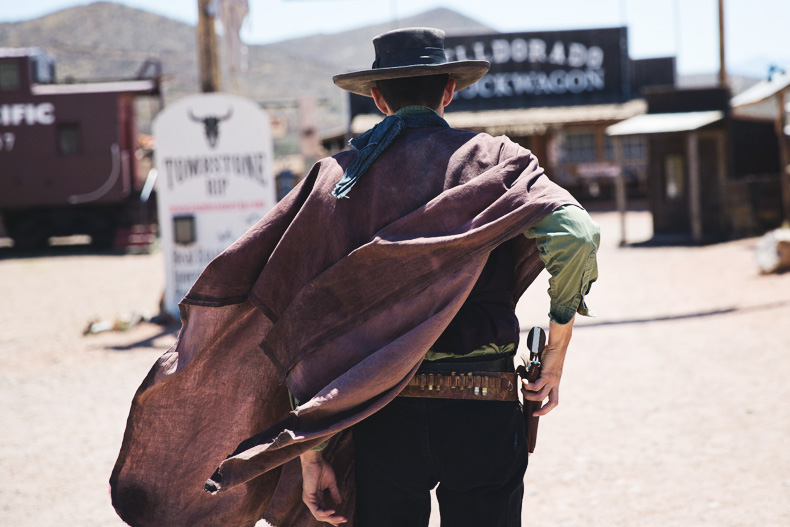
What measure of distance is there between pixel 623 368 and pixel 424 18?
153545mm

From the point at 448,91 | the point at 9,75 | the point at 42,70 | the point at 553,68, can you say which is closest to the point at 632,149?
the point at 553,68

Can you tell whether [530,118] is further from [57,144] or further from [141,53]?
[141,53]

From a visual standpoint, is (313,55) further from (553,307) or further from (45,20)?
(553,307)

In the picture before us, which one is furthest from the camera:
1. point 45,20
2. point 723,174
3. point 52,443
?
point 45,20

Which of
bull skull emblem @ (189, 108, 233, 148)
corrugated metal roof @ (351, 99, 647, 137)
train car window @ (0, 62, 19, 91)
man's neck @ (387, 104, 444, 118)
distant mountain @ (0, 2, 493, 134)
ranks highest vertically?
distant mountain @ (0, 2, 493, 134)

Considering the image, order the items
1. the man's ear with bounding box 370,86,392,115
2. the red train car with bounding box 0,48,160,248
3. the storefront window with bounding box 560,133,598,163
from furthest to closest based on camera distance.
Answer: the storefront window with bounding box 560,133,598,163 < the red train car with bounding box 0,48,160,248 < the man's ear with bounding box 370,86,392,115

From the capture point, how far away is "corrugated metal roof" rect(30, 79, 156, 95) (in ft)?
Result: 66.0

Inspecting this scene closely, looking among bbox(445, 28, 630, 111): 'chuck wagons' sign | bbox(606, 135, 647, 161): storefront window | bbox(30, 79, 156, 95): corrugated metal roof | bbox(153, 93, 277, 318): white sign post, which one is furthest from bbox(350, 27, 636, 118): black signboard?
bbox(153, 93, 277, 318): white sign post

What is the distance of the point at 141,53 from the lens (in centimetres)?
8375

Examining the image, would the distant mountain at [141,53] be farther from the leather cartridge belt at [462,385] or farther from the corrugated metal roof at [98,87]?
the leather cartridge belt at [462,385]

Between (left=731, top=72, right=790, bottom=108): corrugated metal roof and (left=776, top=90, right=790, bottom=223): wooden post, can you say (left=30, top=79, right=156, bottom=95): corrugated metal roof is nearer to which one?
(left=731, top=72, right=790, bottom=108): corrugated metal roof

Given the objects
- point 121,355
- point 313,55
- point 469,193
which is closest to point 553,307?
point 469,193

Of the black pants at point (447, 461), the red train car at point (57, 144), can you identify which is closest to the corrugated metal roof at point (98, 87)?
the red train car at point (57, 144)

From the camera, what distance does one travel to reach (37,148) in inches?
787
